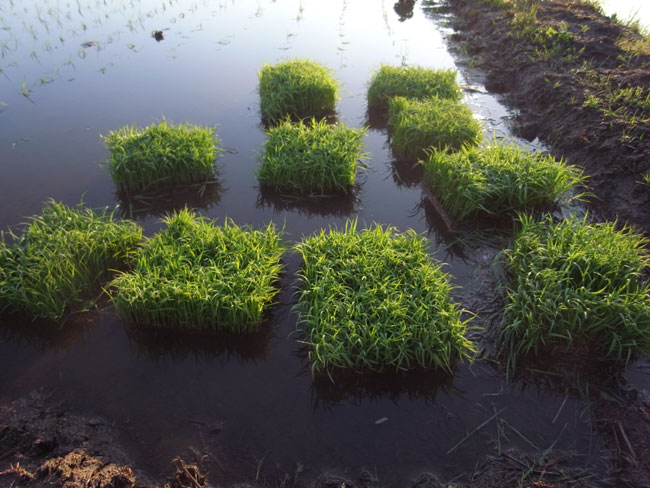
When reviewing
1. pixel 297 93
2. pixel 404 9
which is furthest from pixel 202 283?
pixel 404 9

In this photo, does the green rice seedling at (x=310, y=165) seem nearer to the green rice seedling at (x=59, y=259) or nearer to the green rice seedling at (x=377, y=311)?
the green rice seedling at (x=377, y=311)

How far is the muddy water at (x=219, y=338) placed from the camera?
112 inches

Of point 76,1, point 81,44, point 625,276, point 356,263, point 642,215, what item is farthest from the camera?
point 76,1

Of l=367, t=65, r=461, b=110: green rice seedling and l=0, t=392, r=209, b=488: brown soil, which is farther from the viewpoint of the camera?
l=367, t=65, r=461, b=110: green rice seedling

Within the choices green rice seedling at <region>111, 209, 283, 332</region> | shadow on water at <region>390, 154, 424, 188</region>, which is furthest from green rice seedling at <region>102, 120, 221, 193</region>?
shadow on water at <region>390, 154, 424, 188</region>

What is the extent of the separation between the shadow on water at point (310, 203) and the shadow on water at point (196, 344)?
6.03 feet

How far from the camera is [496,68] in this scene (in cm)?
804

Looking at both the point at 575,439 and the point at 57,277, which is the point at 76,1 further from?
the point at 575,439

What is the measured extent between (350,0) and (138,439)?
13.5 metres

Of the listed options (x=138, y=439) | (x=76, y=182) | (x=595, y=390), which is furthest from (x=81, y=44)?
(x=595, y=390)

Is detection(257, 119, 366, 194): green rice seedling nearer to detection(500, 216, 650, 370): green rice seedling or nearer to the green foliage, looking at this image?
detection(500, 216, 650, 370): green rice seedling

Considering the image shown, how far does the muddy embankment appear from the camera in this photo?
4926 millimetres

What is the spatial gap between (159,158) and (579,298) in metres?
4.63

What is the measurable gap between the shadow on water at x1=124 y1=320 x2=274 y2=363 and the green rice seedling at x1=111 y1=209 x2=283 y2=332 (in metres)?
0.07
